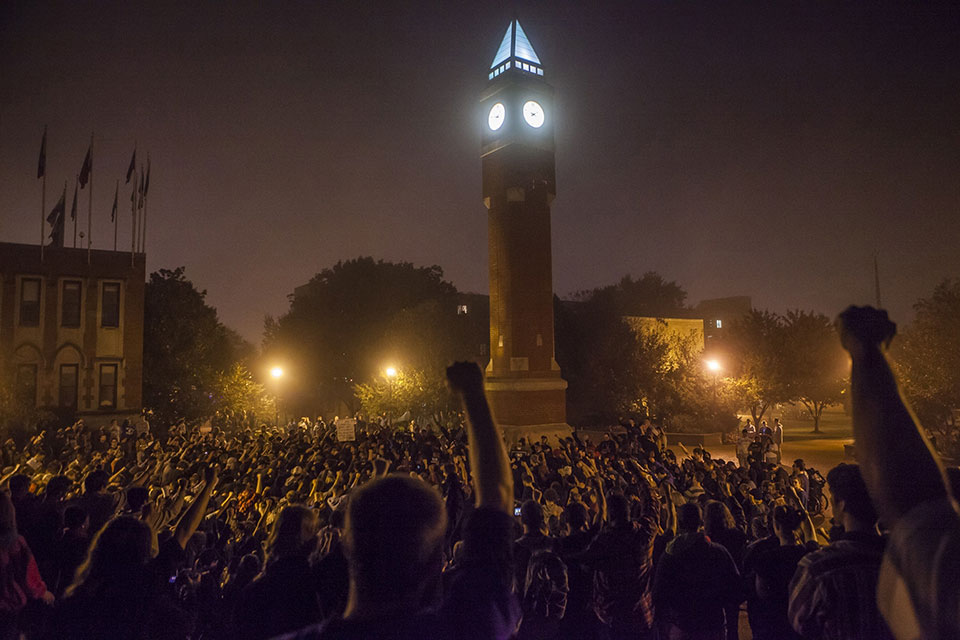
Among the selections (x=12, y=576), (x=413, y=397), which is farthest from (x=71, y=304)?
(x=12, y=576)

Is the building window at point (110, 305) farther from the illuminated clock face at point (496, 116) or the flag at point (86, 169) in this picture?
the illuminated clock face at point (496, 116)

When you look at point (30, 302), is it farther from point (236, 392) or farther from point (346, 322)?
point (346, 322)

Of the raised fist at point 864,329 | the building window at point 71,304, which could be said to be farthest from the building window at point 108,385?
the raised fist at point 864,329

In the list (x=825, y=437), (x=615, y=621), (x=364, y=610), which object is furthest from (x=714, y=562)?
(x=825, y=437)

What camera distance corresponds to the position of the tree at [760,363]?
38094mm

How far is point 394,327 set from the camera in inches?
1838

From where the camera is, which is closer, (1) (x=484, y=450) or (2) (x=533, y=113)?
(1) (x=484, y=450)

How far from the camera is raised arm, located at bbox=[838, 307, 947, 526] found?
1.83 meters

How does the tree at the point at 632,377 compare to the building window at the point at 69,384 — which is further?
the tree at the point at 632,377

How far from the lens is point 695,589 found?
4.25 meters

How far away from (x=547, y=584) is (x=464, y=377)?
9.39ft

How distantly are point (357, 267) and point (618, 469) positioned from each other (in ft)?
159

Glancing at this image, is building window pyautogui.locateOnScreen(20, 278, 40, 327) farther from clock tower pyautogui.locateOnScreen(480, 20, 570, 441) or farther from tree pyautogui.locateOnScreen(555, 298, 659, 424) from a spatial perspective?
tree pyautogui.locateOnScreen(555, 298, 659, 424)

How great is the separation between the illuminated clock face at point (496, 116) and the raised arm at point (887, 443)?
30.6m
